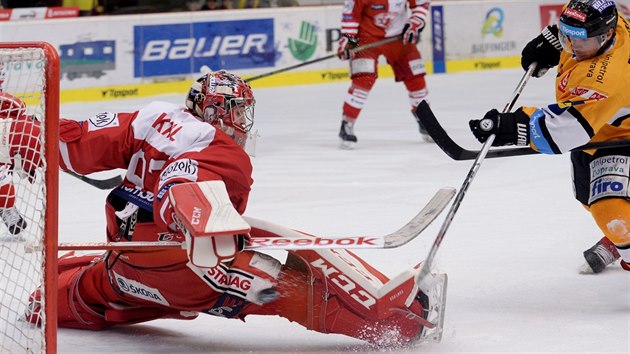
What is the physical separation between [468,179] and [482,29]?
269 inches

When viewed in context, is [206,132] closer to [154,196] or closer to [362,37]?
[154,196]

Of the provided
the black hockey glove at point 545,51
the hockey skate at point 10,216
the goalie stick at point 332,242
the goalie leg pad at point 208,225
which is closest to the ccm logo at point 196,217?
the goalie leg pad at point 208,225

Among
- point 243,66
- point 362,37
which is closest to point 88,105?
point 243,66

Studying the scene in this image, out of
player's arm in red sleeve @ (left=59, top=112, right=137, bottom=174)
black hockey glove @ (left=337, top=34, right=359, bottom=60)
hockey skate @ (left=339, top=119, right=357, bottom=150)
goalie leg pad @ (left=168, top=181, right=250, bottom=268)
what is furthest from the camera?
black hockey glove @ (left=337, top=34, right=359, bottom=60)

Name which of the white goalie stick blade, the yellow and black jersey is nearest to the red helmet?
the white goalie stick blade

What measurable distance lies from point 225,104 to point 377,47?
392cm

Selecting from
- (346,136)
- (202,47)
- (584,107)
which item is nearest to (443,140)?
(584,107)

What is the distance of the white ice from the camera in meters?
2.99

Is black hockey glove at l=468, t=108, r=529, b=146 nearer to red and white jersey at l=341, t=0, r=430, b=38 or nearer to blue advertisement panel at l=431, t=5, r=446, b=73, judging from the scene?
red and white jersey at l=341, t=0, r=430, b=38

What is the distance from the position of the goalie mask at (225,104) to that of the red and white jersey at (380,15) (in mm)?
3805

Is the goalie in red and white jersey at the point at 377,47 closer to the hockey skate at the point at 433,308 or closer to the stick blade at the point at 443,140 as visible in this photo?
the stick blade at the point at 443,140

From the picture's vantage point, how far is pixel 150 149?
2.76 meters

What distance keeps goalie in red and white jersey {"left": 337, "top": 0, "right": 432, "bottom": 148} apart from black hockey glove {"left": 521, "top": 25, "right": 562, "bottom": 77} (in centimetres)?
273

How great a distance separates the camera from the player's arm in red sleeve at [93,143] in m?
2.77
